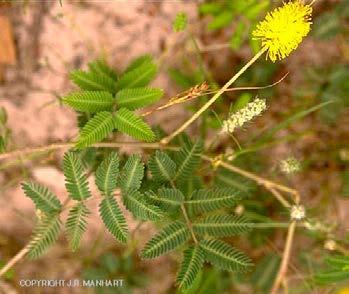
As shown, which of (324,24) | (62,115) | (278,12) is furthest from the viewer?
(62,115)

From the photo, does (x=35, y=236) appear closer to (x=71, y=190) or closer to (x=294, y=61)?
(x=71, y=190)

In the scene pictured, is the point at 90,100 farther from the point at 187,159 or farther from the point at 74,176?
the point at 187,159

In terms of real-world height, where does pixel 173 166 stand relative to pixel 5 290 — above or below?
above

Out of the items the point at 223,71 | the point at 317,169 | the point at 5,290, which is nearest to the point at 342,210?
the point at 317,169

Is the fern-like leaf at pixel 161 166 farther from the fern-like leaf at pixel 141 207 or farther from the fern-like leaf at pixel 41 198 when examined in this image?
the fern-like leaf at pixel 41 198

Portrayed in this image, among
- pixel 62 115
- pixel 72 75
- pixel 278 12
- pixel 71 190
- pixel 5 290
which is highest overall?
pixel 62 115

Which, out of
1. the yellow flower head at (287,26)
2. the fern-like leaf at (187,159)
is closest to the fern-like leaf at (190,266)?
the fern-like leaf at (187,159)
